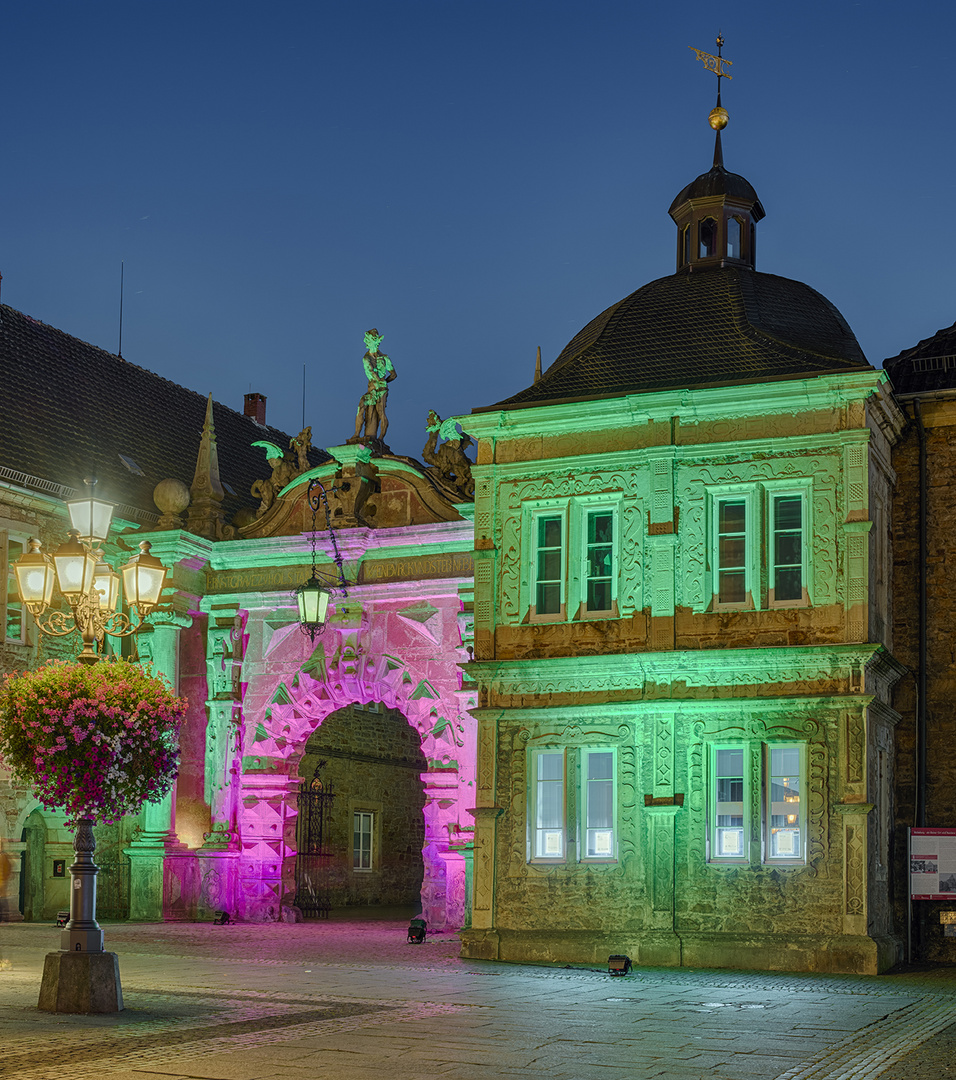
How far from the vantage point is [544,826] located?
2200 centimetres

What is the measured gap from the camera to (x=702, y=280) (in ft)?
80.6

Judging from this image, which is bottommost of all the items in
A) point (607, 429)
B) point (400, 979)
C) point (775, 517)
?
point (400, 979)

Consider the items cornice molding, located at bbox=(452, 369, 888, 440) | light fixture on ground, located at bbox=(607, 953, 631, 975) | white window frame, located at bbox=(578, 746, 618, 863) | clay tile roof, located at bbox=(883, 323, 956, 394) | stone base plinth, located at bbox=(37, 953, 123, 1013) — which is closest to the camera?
stone base plinth, located at bbox=(37, 953, 123, 1013)

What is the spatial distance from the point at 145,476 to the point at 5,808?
27.3ft

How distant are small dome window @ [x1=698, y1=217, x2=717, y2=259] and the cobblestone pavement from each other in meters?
11.9

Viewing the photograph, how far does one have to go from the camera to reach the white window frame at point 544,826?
71.6ft

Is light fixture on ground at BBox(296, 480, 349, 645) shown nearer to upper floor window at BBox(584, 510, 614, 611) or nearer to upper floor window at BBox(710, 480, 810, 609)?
upper floor window at BBox(584, 510, 614, 611)

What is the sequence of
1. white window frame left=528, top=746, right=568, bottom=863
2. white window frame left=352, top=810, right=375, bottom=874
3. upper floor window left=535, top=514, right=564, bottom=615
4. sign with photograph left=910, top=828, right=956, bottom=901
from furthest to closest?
white window frame left=352, top=810, right=375, bottom=874, upper floor window left=535, top=514, right=564, bottom=615, white window frame left=528, top=746, right=568, bottom=863, sign with photograph left=910, top=828, right=956, bottom=901

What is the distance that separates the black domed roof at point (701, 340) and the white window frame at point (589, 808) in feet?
16.7

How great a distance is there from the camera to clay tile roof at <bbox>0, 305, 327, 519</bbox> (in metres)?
29.7

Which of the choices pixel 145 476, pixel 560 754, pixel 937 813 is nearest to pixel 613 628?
pixel 560 754

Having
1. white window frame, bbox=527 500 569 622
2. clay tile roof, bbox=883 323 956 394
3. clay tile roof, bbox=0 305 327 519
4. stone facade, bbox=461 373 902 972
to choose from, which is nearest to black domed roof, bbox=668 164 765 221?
clay tile roof, bbox=883 323 956 394

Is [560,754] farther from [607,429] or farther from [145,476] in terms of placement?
[145,476]

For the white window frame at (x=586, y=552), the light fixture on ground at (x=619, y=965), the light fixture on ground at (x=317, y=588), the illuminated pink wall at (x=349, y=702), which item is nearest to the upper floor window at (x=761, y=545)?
the white window frame at (x=586, y=552)
